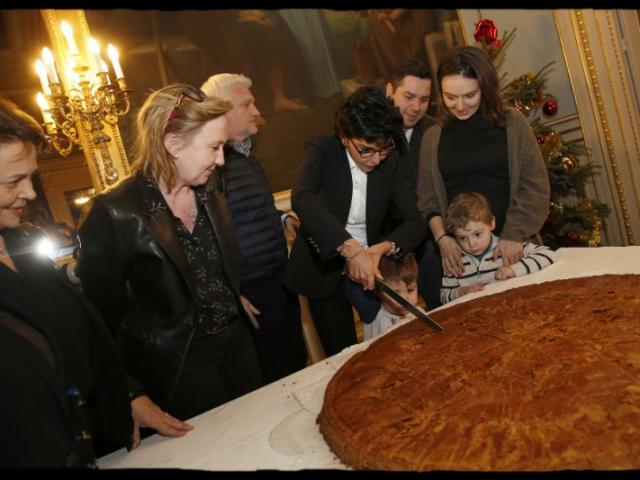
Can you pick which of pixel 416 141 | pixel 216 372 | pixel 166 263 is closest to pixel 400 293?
pixel 216 372

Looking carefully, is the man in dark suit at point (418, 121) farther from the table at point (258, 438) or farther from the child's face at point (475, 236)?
the table at point (258, 438)

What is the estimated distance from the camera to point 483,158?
2670mm

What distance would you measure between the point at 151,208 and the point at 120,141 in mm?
2596

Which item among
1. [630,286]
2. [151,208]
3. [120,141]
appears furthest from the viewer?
[120,141]

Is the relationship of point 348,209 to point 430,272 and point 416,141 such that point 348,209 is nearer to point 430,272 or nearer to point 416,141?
point 430,272

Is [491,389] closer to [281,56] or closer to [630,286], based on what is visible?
[630,286]

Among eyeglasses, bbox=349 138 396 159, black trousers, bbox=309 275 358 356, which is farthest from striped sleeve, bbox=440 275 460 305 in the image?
eyeglasses, bbox=349 138 396 159

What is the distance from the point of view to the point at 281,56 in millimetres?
4867

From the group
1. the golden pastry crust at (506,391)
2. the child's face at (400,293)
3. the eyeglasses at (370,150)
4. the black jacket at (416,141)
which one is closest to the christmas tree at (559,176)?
the black jacket at (416,141)

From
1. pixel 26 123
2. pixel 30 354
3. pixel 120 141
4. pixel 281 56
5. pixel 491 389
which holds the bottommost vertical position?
pixel 491 389

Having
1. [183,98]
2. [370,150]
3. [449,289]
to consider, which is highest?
[183,98]

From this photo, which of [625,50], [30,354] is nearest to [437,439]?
[30,354]

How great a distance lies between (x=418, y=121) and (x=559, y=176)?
227 cm

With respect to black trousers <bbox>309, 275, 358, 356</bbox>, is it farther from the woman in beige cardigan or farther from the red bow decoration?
the red bow decoration
